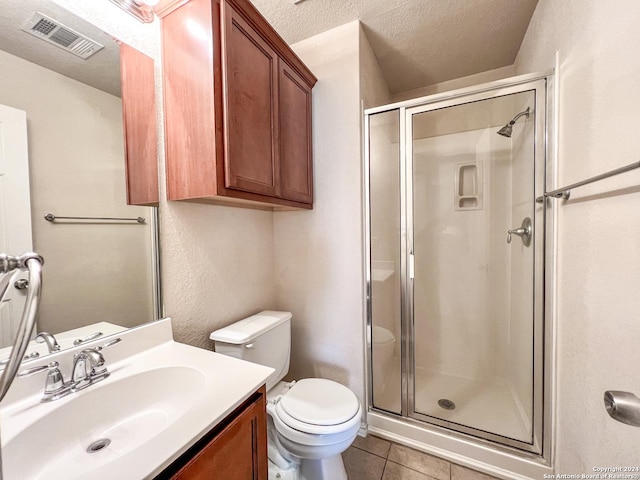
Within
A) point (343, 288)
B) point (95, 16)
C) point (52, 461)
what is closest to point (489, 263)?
point (343, 288)

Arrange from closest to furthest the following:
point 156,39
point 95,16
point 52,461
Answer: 1. point 52,461
2. point 95,16
3. point 156,39

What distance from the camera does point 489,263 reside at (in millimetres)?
1990

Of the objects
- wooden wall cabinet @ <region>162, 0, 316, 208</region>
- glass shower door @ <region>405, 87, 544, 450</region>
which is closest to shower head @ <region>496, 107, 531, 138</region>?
glass shower door @ <region>405, 87, 544, 450</region>

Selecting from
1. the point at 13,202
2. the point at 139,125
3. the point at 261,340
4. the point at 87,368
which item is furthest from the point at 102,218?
the point at 261,340

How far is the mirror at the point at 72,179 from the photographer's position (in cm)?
80

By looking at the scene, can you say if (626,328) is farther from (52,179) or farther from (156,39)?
(156,39)

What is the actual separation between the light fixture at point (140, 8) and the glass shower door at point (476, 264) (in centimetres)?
135

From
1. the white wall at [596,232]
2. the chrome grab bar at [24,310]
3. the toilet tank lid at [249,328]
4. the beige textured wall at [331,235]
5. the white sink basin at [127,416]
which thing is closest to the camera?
the chrome grab bar at [24,310]

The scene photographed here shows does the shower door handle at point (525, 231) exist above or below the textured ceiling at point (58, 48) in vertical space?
below

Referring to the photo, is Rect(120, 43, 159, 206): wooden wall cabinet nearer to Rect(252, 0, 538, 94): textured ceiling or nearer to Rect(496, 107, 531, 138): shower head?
Rect(252, 0, 538, 94): textured ceiling

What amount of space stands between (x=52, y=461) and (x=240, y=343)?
632 millimetres

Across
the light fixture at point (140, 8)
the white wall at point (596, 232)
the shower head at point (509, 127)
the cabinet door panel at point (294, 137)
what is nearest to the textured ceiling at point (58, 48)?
the light fixture at point (140, 8)

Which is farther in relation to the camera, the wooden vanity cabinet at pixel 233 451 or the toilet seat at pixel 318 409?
the toilet seat at pixel 318 409

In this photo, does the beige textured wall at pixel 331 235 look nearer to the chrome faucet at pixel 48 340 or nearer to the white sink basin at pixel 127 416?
the white sink basin at pixel 127 416
